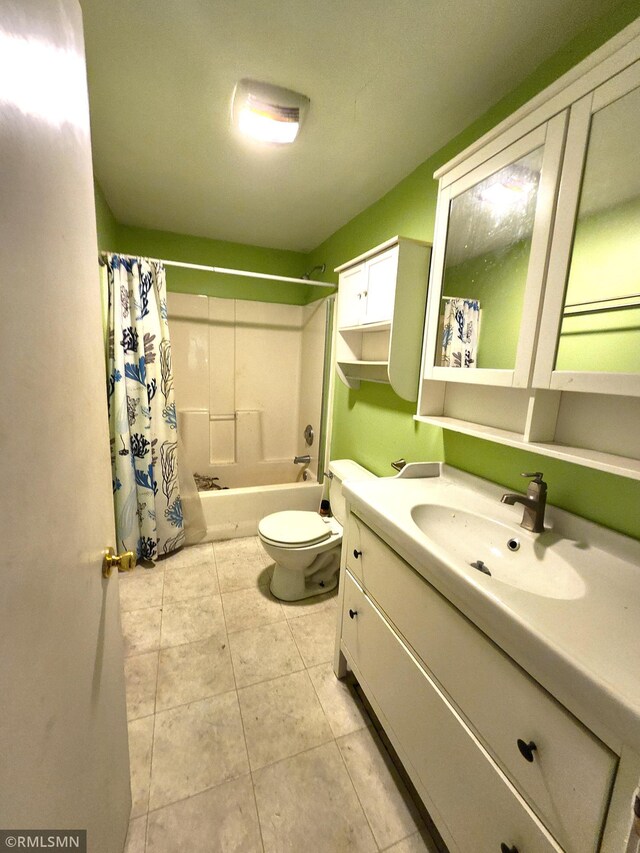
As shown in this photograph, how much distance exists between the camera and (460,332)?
1.29 metres

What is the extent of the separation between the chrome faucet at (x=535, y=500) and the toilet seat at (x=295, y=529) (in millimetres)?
1073

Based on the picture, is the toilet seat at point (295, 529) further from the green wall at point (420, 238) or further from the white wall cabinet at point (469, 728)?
the white wall cabinet at point (469, 728)

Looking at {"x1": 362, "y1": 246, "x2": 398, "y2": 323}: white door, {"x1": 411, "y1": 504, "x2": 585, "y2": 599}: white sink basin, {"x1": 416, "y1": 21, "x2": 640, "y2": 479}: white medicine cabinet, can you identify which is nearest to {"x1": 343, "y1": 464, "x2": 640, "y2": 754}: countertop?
{"x1": 411, "y1": 504, "x2": 585, "y2": 599}: white sink basin

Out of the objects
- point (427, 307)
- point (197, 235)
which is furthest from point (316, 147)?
point (197, 235)

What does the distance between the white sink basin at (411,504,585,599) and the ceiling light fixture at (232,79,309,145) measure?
1592 millimetres

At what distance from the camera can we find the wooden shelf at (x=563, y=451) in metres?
0.78

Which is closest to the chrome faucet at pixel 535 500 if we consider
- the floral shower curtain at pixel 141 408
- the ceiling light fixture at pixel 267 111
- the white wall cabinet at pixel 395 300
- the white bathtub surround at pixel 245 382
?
the white wall cabinet at pixel 395 300

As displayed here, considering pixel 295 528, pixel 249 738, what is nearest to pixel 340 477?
pixel 295 528

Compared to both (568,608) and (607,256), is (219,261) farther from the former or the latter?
(568,608)

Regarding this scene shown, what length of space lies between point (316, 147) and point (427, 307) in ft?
3.01

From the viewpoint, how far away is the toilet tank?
197 centimetres

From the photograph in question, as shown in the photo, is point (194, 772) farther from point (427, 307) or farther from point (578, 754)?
point (427, 307)

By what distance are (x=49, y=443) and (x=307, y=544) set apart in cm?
148

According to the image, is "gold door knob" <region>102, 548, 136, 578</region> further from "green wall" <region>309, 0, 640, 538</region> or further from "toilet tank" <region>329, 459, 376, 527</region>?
"toilet tank" <region>329, 459, 376, 527</region>
